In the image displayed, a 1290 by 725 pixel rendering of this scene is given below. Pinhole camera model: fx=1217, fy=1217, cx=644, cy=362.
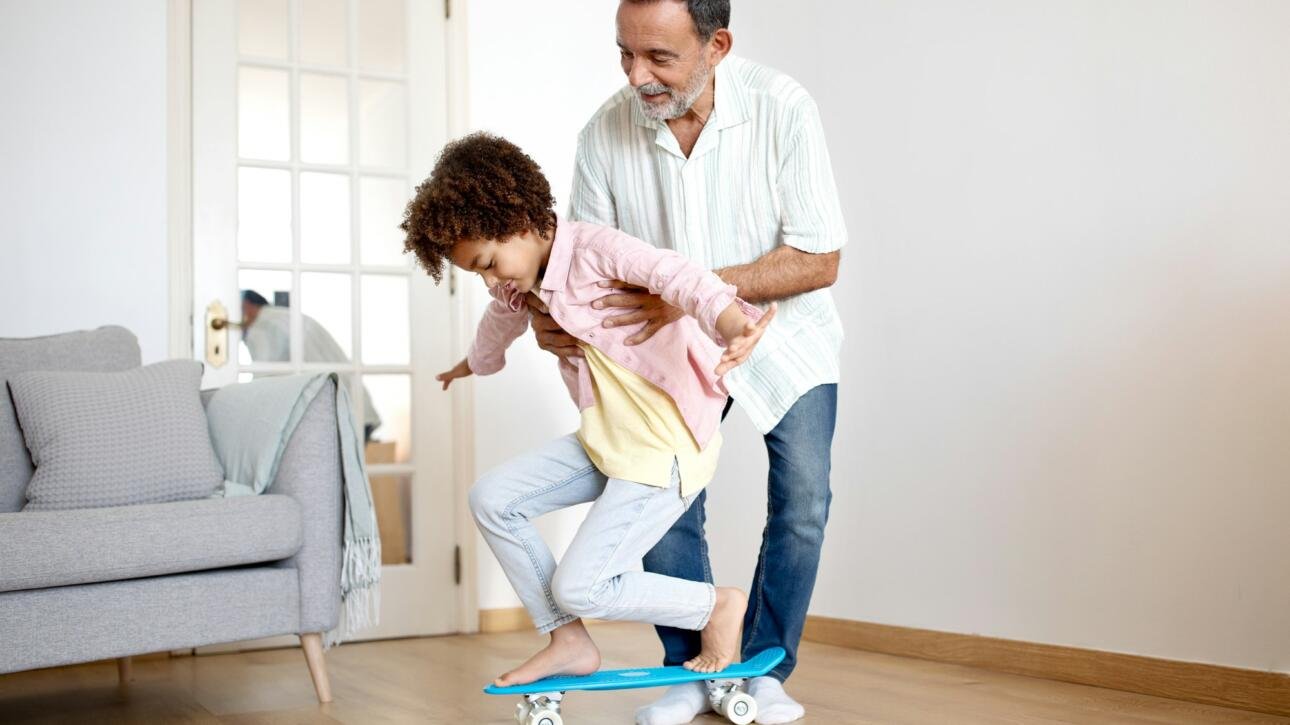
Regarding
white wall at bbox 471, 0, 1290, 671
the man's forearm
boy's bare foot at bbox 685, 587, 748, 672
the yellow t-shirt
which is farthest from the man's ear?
white wall at bbox 471, 0, 1290, 671

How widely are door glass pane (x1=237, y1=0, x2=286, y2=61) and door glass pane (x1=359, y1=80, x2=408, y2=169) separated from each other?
30 centimetres

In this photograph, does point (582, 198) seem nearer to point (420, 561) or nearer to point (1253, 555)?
point (1253, 555)

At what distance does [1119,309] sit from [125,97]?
2891 mm

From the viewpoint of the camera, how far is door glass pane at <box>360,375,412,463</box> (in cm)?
402

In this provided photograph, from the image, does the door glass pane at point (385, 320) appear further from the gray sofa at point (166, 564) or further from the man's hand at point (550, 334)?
the man's hand at point (550, 334)

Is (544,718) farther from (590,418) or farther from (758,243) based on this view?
(758,243)

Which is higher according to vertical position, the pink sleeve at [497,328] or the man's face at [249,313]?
the man's face at [249,313]

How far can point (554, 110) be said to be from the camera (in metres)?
4.35

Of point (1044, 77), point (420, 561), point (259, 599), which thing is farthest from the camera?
point (420, 561)

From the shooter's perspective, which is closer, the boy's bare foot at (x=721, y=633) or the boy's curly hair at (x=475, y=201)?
the boy's curly hair at (x=475, y=201)

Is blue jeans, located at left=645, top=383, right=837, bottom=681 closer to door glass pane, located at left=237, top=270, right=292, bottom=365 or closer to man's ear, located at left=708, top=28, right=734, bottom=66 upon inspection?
man's ear, located at left=708, top=28, right=734, bottom=66

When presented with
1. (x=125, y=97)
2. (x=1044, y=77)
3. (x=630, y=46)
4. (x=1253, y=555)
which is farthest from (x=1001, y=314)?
(x=125, y=97)

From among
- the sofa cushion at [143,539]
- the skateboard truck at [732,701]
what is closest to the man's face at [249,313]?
the sofa cushion at [143,539]

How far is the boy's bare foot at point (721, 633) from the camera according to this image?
A: 2.16 m
